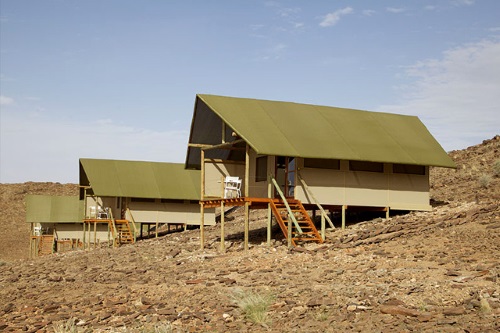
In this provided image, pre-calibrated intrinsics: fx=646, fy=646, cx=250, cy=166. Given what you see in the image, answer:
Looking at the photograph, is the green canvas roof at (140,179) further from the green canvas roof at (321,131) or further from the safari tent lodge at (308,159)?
the green canvas roof at (321,131)

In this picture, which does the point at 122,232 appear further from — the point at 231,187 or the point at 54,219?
the point at 231,187

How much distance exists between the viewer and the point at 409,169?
28.5m

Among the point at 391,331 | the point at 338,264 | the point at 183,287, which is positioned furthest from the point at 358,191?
the point at 391,331

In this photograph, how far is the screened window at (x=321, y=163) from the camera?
2617 centimetres

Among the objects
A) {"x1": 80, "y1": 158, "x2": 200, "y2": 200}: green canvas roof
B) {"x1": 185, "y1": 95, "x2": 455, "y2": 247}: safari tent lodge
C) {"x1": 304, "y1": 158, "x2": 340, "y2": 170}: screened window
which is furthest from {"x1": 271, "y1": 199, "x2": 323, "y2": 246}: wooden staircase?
{"x1": 80, "y1": 158, "x2": 200, "y2": 200}: green canvas roof

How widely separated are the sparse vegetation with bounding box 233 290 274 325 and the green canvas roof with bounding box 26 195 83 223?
46198 mm

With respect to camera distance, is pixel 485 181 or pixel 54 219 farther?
pixel 54 219

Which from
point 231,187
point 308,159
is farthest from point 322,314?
point 231,187

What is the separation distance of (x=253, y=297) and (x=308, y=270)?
15.3 feet

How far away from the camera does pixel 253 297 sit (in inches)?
533

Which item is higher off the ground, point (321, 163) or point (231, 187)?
point (321, 163)

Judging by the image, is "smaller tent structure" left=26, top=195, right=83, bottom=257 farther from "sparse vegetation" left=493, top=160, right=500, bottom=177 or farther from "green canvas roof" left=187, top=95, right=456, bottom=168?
"sparse vegetation" left=493, top=160, right=500, bottom=177

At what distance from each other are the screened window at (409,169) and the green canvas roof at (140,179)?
19.6 meters

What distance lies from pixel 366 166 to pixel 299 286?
12.9 metres
